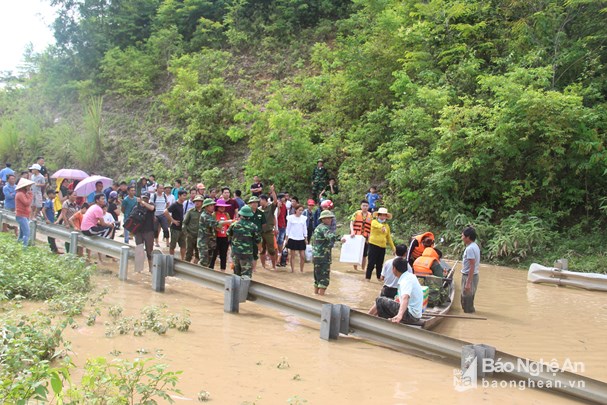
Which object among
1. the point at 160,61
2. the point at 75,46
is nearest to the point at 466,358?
the point at 160,61

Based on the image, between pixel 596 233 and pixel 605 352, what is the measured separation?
27.4ft

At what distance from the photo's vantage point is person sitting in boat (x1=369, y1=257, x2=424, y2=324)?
7.87m

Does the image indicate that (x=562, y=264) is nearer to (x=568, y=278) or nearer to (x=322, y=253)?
(x=568, y=278)

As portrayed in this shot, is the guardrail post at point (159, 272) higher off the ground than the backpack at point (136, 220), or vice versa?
the backpack at point (136, 220)

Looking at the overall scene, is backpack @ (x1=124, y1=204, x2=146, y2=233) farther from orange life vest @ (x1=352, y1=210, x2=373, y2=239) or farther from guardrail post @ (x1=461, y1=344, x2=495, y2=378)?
guardrail post @ (x1=461, y1=344, x2=495, y2=378)

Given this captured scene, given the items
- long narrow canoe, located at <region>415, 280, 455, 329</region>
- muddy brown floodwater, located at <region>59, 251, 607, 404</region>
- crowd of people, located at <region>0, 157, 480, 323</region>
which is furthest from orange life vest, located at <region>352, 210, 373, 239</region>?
long narrow canoe, located at <region>415, 280, 455, 329</region>

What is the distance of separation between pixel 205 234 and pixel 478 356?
6935 millimetres

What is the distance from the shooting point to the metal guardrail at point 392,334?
593 centimetres

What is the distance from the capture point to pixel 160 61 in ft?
112

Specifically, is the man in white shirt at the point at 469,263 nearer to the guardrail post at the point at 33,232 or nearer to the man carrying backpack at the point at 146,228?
the man carrying backpack at the point at 146,228

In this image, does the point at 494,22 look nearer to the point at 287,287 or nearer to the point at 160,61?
the point at 287,287

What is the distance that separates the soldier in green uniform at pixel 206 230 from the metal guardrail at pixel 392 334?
1.47m

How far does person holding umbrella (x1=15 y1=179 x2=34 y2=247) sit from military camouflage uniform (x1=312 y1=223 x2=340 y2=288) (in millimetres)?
6376

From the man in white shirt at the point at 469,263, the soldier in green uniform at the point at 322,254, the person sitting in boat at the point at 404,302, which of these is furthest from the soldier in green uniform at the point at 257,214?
the person sitting in boat at the point at 404,302
